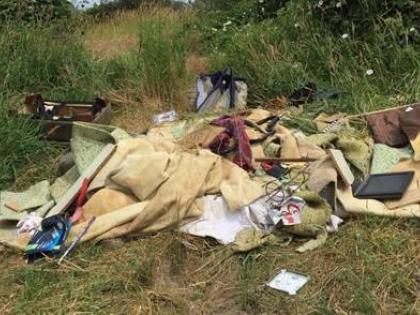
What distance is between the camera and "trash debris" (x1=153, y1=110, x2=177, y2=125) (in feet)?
17.3

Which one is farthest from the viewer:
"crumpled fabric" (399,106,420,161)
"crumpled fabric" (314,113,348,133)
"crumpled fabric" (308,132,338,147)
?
"crumpled fabric" (314,113,348,133)

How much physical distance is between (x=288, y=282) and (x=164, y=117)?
8.98 feet

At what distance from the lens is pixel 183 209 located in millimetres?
3391

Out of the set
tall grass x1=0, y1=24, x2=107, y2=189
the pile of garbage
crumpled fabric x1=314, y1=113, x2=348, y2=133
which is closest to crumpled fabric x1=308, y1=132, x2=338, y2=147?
the pile of garbage

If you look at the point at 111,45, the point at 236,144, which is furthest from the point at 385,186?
the point at 111,45

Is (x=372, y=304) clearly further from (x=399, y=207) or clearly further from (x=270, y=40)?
(x=270, y=40)

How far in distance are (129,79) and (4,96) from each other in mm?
1374

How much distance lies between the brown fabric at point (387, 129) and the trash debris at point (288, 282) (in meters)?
1.53

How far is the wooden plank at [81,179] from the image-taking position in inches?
141

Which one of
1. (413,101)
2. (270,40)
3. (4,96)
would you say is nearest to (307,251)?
(413,101)

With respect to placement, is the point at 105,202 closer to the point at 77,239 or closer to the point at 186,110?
the point at 77,239

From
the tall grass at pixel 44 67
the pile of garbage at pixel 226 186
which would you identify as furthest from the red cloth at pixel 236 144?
the tall grass at pixel 44 67

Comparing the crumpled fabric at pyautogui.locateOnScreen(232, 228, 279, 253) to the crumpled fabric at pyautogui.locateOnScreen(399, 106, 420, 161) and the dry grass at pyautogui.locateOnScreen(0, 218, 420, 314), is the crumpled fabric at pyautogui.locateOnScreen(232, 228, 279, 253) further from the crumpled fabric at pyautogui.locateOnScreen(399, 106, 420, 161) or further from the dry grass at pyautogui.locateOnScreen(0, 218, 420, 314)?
the crumpled fabric at pyautogui.locateOnScreen(399, 106, 420, 161)

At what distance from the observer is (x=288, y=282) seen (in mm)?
2928
